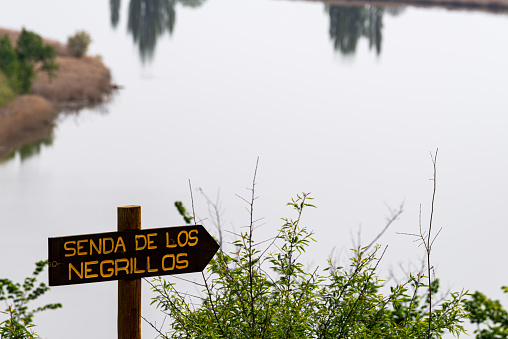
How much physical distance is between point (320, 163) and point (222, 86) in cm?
1530

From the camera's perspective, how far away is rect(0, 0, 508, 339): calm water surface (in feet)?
60.3

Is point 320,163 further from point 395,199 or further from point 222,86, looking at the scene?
point 222,86

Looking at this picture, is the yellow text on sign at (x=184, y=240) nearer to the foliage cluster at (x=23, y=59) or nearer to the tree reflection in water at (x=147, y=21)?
the foliage cluster at (x=23, y=59)

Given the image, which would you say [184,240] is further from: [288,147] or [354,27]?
[354,27]

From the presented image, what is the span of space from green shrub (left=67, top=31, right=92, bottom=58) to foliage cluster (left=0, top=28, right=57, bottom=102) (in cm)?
638

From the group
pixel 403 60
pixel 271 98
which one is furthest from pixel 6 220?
pixel 403 60

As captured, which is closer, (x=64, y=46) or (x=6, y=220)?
(x=6, y=220)

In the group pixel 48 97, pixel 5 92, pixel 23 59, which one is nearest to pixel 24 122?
pixel 5 92

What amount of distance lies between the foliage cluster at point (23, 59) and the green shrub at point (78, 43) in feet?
20.9

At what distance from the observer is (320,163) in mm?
26797

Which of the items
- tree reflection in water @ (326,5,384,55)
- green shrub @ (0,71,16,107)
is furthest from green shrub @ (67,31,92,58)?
tree reflection in water @ (326,5,384,55)

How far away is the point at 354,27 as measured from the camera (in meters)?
54.2

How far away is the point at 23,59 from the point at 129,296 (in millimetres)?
32091

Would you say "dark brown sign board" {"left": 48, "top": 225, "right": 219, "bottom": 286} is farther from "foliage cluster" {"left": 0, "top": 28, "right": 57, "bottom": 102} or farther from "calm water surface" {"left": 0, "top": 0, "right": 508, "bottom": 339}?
"foliage cluster" {"left": 0, "top": 28, "right": 57, "bottom": 102}
